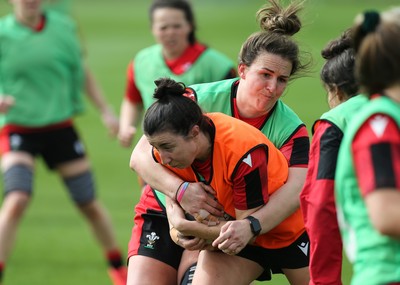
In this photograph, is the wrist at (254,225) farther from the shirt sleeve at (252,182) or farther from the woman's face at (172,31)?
the woman's face at (172,31)

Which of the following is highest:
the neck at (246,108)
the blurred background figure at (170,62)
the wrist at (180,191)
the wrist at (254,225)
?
the blurred background figure at (170,62)

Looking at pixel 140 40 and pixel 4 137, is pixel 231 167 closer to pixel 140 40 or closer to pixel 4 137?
pixel 4 137

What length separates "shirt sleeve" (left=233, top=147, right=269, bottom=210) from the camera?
4438 mm

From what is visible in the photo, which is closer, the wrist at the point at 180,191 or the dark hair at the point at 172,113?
the dark hair at the point at 172,113

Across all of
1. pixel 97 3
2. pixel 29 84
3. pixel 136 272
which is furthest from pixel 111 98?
pixel 97 3

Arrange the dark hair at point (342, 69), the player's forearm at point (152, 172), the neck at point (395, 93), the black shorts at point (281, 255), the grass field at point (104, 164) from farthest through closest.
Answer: the grass field at point (104, 164) < the black shorts at point (281, 255) < the player's forearm at point (152, 172) < the dark hair at point (342, 69) < the neck at point (395, 93)

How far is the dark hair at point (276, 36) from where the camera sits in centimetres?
Answer: 484

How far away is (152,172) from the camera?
4738 millimetres

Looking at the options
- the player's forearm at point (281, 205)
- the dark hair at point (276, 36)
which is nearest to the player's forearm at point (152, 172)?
the player's forearm at point (281, 205)

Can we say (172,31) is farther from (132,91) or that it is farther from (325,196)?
(325,196)

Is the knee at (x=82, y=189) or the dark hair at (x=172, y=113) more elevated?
the dark hair at (x=172, y=113)

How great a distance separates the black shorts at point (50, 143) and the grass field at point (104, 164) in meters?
1.06

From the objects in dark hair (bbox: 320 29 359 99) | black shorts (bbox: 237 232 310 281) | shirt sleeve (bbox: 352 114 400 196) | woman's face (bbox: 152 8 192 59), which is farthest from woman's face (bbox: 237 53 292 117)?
woman's face (bbox: 152 8 192 59)

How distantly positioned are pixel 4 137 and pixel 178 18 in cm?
184
